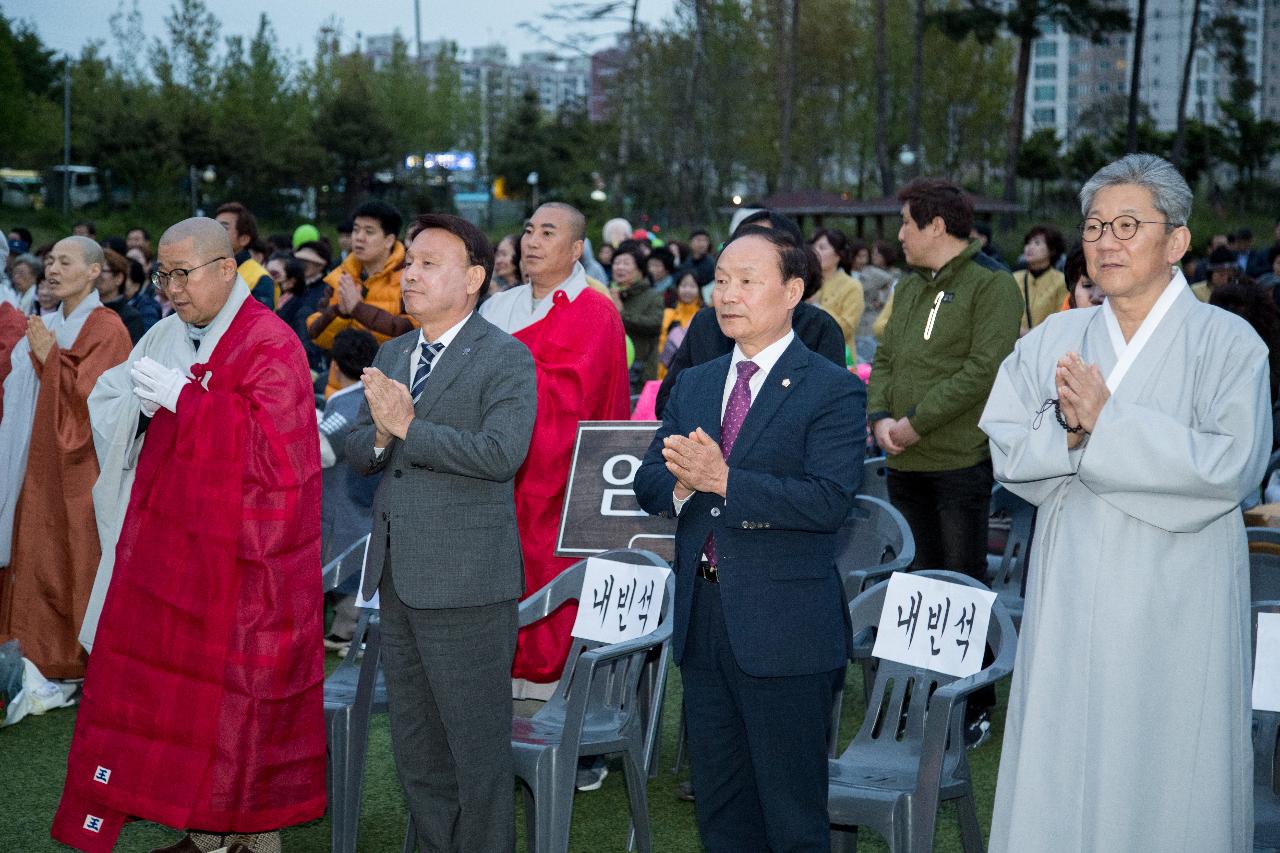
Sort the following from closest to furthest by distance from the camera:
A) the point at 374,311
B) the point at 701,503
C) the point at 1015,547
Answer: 1. the point at 701,503
2. the point at 1015,547
3. the point at 374,311

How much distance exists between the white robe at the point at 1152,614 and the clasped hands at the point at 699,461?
0.68 meters

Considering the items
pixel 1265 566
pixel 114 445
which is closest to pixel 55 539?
pixel 114 445

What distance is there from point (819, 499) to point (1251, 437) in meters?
Result: 0.93

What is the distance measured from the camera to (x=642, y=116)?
4191cm

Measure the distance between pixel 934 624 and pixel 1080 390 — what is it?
105 centimetres

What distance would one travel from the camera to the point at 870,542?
517 centimetres

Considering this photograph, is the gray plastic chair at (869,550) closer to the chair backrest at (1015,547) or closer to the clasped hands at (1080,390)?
the chair backrest at (1015,547)

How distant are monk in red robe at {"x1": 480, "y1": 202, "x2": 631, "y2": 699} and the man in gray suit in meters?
1.37

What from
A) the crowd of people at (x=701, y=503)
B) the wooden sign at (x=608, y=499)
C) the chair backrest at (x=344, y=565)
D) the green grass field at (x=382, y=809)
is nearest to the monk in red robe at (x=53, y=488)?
the crowd of people at (x=701, y=503)

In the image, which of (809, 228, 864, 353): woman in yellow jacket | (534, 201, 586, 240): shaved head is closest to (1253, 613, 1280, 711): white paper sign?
(534, 201, 586, 240): shaved head

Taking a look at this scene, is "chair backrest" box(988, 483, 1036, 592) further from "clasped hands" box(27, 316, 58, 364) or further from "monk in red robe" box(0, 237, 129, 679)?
"clasped hands" box(27, 316, 58, 364)

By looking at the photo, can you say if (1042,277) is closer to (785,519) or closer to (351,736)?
(351,736)

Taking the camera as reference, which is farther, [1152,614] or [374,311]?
[374,311]

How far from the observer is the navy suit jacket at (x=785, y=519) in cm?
314
